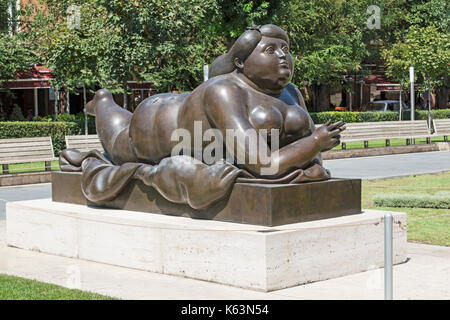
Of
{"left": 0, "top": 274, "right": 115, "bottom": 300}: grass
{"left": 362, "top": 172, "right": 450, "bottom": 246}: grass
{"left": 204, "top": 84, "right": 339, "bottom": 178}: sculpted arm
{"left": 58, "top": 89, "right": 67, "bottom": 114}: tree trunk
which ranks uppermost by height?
{"left": 58, "top": 89, "right": 67, "bottom": 114}: tree trunk

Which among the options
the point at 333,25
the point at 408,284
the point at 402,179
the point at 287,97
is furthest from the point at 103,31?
the point at 408,284

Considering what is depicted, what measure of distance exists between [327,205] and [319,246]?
566 mm

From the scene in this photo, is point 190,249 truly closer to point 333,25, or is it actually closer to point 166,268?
point 166,268

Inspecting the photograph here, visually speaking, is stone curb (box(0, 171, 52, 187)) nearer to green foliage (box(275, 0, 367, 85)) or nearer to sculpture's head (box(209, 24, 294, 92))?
sculpture's head (box(209, 24, 294, 92))

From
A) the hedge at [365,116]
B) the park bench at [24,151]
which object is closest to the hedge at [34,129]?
the park bench at [24,151]

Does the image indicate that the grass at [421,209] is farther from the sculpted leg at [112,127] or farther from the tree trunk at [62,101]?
the tree trunk at [62,101]

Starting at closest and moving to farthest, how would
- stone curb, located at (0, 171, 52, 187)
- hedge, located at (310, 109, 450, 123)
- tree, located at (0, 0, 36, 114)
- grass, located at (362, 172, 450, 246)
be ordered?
grass, located at (362, 172, 450, 246) < stone curb, located at (0, 171, 52, 187) < tree, located at (0, 0, 36, 114) < hedge, located at (310, 109, 450, 123)

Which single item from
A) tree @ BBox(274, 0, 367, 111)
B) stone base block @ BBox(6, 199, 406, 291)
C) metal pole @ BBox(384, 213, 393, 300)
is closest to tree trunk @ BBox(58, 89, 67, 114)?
tree @ BBox(274, 0, 367, 111)

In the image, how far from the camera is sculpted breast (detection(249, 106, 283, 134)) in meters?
6.71

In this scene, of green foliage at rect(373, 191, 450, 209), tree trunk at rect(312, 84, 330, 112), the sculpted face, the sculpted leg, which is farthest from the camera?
tree trunk at rect(312, 84, 330, 112)

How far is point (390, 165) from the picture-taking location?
18.7 metres

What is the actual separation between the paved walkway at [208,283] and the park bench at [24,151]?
9025 mm

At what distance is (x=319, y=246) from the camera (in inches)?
250

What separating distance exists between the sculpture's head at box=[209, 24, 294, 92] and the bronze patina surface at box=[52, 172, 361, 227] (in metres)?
1.09
